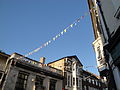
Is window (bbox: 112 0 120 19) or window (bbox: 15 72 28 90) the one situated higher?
window (bbox: 112 0 120 19)

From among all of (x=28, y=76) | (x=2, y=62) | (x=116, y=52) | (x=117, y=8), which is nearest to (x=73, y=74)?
(x=28, y=76)

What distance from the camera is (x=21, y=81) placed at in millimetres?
16016

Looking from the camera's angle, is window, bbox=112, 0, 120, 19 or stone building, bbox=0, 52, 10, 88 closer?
window, bbox=112, 0, 120, 19

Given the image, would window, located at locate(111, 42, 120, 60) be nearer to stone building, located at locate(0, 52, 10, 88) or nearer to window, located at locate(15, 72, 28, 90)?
window, located at locate(15, 72, 28, 90)

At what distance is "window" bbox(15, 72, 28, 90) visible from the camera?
Result: 50.9ft

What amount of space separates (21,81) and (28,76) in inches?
47.3

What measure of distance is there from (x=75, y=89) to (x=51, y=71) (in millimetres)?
5598

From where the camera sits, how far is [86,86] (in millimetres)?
25359

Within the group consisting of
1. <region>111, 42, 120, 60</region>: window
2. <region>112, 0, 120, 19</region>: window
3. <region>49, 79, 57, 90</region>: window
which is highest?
<region>112, 0, 120, 19</region>: window

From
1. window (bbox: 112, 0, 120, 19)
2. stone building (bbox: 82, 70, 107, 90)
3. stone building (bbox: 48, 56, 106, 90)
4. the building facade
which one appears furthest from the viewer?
stone building (bbox: 82, 70, 107, 90)

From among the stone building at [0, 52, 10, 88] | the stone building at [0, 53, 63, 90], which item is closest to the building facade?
the stone building at [0, 53, 63, 90]

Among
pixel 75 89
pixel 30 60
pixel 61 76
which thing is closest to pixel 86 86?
pixel 75 89

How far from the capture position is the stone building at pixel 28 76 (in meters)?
15.0

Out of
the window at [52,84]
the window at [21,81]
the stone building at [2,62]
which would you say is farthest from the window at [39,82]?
the stone building at [2,62]
